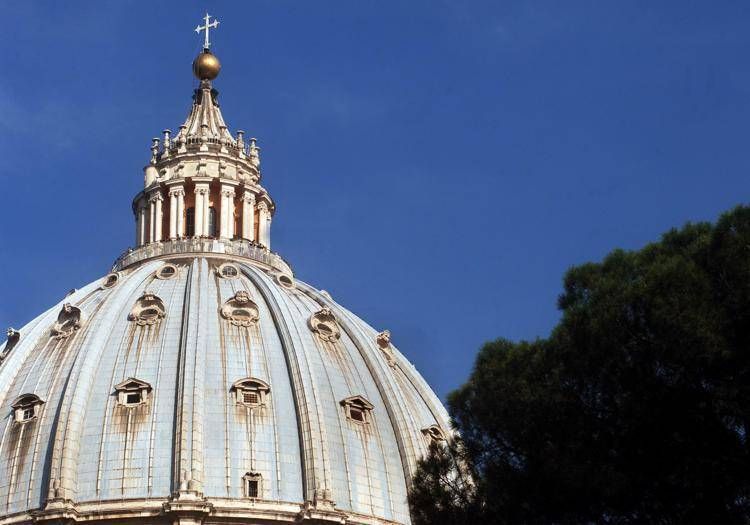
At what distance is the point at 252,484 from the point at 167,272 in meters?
13.5

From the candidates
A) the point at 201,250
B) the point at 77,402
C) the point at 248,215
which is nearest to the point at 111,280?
the point at 201,250

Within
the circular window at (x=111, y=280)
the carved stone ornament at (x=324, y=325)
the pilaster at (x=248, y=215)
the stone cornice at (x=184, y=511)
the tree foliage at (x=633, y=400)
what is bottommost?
the tree foliage at (x=633, y=400)

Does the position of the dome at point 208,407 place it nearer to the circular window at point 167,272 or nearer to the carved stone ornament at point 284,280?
the circular window at point 167,272

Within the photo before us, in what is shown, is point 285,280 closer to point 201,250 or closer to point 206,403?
point 201,250

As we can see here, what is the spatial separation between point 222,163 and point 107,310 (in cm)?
1285

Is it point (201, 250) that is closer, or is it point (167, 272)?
point (167, 272)

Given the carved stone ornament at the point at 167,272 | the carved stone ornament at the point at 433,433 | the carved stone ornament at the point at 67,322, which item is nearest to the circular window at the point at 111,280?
the carved stone ornament at the point at 167,272

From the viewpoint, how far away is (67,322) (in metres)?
67.6

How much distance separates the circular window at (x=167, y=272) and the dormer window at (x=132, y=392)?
29.2 feet

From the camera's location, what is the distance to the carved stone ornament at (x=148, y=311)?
219 ft

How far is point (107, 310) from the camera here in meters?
67.6

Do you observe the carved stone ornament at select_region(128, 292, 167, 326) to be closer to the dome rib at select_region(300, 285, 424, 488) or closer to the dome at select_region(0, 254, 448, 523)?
the dome at select_region(0, 254, 448, 523)

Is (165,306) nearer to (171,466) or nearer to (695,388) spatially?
(171,466)

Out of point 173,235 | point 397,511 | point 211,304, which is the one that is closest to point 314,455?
point 397,511
